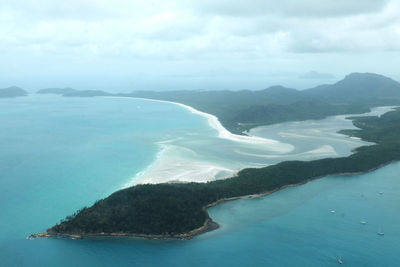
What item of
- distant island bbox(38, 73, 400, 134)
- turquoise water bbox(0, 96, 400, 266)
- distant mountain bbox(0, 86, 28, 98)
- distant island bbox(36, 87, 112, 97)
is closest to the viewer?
turquoise water bbox(0, 96, 400, 266)

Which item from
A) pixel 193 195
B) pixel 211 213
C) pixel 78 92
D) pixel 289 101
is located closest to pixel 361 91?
pixel 289 101

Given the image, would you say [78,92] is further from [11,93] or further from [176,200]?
[176,200]

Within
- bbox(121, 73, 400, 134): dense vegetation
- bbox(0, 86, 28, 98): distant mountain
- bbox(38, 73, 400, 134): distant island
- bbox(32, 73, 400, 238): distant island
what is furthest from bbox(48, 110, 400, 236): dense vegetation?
bbox(0, 86, 28, 98): distant mountain

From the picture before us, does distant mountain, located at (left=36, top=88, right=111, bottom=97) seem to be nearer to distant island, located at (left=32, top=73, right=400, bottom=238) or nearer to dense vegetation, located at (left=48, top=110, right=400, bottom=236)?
distant island, located at (left=32, top=73, right=400, bottom=238)

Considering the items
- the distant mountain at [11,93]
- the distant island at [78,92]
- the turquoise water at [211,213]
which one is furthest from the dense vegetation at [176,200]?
the distant mountain at [11,93]

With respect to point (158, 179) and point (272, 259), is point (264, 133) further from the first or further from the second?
point (272, 259)

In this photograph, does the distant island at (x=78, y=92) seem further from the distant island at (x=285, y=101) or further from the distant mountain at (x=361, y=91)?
the distant mountain at (x=361, y=91)

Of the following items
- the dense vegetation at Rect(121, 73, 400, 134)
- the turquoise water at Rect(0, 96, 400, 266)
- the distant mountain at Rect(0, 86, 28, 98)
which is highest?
the distant mountain at Rect(0, 86, 28, 98)

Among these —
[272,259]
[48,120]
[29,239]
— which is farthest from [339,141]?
[48,120]
